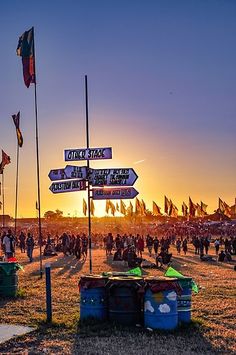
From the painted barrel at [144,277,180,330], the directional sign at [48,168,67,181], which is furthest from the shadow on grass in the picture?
the directional sign at [48,168,67,181]

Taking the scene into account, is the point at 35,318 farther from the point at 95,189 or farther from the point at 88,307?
the point at 95,189

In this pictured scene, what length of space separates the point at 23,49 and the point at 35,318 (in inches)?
422

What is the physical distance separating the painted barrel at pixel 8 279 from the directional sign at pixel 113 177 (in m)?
2.89

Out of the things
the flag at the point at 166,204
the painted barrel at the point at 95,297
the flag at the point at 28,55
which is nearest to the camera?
the painted barrel at the point at 95,297

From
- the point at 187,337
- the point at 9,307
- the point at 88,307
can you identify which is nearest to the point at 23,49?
the point at 9,307

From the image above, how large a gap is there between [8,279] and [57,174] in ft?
9.48

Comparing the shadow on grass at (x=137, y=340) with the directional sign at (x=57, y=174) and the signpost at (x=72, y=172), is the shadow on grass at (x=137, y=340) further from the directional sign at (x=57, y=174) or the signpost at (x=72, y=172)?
the directional sign at (x=57, y=174)

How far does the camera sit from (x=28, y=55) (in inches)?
679

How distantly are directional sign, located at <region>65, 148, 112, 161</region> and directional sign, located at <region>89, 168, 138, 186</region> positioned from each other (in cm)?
38

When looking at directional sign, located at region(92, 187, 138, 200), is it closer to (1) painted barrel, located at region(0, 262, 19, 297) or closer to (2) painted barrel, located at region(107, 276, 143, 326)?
(1) painted barrel, located at region(0, 262, 19, 297)

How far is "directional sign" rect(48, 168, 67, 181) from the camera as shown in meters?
12.9

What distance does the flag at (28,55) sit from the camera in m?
17.1

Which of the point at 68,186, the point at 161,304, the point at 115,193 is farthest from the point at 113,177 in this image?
the point at 161,304

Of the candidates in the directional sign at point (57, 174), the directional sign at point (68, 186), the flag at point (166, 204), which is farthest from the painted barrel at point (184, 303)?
the flag at point (166, 204)
